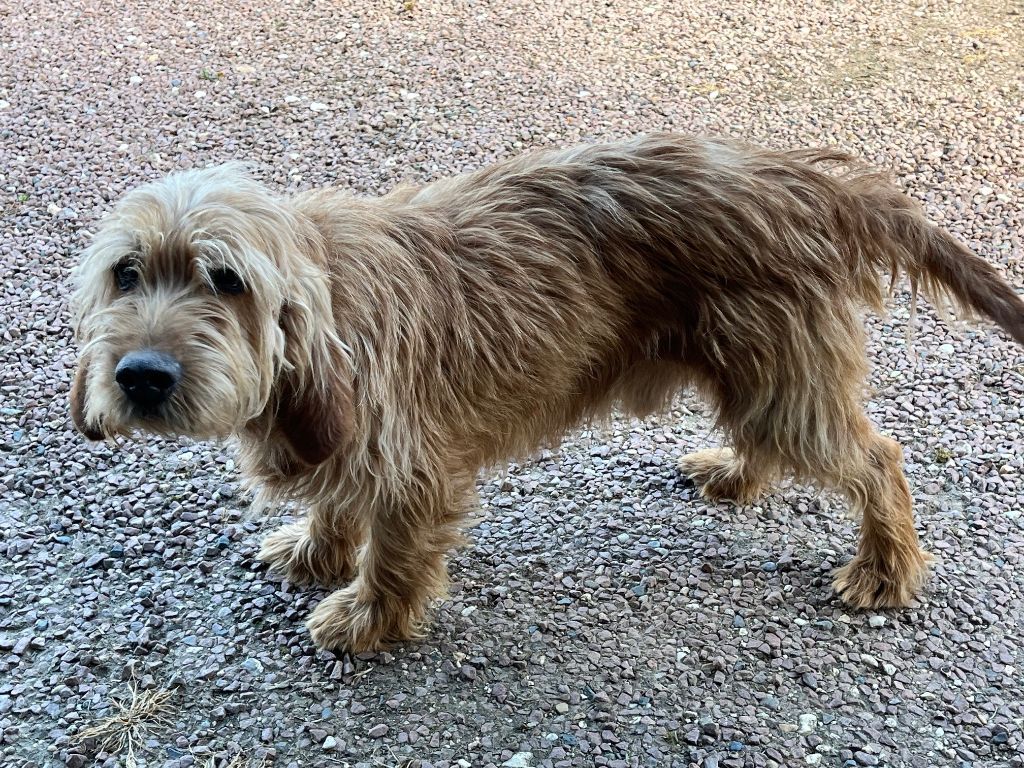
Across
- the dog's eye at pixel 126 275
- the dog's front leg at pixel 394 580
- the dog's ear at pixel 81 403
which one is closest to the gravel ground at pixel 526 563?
the dog's front leg at pixel 394 580

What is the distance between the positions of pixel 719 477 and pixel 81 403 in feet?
9.23

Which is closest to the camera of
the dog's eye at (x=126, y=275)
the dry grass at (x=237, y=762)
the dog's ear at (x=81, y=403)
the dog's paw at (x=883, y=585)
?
the dog's eye at (x=126, y=275)

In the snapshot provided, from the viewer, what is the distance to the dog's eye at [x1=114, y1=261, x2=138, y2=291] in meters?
2.86

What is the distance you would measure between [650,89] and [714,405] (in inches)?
176

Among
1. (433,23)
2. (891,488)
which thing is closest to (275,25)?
(433,23)

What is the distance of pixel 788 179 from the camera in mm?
3500

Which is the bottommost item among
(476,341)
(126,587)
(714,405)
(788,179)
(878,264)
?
(126,587)

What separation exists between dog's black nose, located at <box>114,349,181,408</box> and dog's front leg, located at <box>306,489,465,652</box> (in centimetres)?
100

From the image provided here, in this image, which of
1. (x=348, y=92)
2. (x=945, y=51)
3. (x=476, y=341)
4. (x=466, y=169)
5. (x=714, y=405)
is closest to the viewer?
(x=476, y=341)

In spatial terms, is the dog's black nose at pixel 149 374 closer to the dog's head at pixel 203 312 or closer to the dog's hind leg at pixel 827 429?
the dog's head at pixel 203 312

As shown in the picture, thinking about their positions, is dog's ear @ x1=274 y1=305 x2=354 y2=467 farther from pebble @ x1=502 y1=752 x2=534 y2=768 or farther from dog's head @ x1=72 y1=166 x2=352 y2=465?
pebble @ x1=502 y1=752 x2=534 y2=768

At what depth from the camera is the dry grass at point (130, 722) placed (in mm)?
3432

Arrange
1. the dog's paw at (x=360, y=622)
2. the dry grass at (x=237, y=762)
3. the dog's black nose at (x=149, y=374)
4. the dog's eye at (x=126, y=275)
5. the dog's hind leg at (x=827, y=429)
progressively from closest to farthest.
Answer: the dog's black nose at (x=149, y=374) < the dog's eye at (x=126, y=275) < the dry grass at (x=237, y=762) < the dog's hind leg at (x=827, y=429) < the dog's paw at (x=360, y=622)

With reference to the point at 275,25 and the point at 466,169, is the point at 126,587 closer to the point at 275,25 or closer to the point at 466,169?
the point at 466,169
